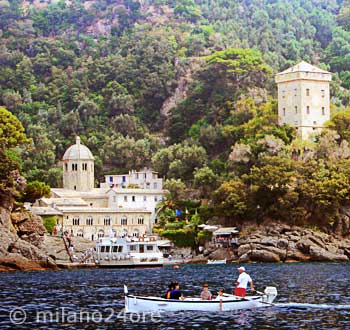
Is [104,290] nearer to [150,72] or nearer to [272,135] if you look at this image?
[272,135]

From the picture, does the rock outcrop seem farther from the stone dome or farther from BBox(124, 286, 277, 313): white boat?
BBox(124, 286, 277, 313): white boat

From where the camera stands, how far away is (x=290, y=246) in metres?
123

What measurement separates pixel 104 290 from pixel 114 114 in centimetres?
10733

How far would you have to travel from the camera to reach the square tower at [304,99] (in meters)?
143

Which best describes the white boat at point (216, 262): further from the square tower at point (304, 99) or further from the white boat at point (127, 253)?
the square tower at point (304, 99)

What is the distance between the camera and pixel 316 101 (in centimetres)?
14475

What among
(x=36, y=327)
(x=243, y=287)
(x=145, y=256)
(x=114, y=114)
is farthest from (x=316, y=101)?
(x=36, y=327)

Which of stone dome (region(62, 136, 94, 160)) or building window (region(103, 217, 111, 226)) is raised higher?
stone dome (region(62, 136, 94, 160))

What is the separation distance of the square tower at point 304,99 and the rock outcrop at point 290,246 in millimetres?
19485

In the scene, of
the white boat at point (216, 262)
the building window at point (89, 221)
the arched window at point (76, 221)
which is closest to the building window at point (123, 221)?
the building window at point (89, 221)

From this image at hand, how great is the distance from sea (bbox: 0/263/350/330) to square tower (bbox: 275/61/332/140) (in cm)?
4437

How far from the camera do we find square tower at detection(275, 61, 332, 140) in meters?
143

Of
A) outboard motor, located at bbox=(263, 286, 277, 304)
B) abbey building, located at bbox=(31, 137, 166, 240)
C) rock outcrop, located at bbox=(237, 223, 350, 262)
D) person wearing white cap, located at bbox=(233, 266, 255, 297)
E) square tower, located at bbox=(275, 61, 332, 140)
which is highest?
square tower, located at bbox=(275, 61, 332, 140)

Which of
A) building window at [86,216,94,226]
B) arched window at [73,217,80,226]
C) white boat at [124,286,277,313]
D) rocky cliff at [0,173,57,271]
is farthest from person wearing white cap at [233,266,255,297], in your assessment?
building window at [86,216,94,226]
